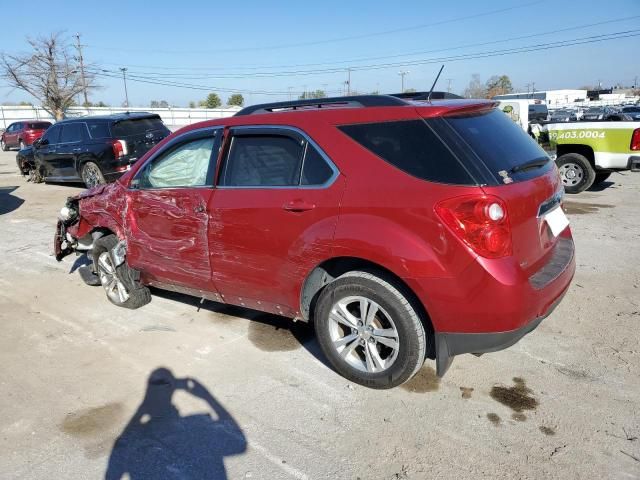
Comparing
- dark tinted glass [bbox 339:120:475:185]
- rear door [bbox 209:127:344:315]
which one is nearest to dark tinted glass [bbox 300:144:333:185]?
rear door [bbox 209:127:344:315]

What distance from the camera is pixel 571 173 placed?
10.0 meters

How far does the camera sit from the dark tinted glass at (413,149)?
2.74m

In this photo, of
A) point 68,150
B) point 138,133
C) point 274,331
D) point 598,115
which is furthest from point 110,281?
point 598,115

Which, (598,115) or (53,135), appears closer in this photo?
(53,135)

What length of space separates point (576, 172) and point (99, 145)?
1030cm

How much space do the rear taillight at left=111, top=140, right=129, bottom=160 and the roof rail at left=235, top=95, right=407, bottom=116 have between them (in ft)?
27.6

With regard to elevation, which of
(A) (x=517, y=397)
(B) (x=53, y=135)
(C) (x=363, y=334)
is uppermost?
(B) (x=53, y=135)

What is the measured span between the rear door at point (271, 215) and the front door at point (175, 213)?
17cm

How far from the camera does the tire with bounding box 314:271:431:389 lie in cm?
292

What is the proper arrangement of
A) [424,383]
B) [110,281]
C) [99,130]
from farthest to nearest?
[99,130] → [110,281] → [424,383]

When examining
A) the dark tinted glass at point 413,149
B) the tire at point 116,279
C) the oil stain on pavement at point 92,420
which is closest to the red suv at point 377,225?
the dark tinted glass at point 413,149

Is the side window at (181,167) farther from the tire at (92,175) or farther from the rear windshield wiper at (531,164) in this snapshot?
the tire at (92,175)

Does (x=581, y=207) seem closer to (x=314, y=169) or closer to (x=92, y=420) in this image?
(x=314, y=169)

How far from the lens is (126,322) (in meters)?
4.46
